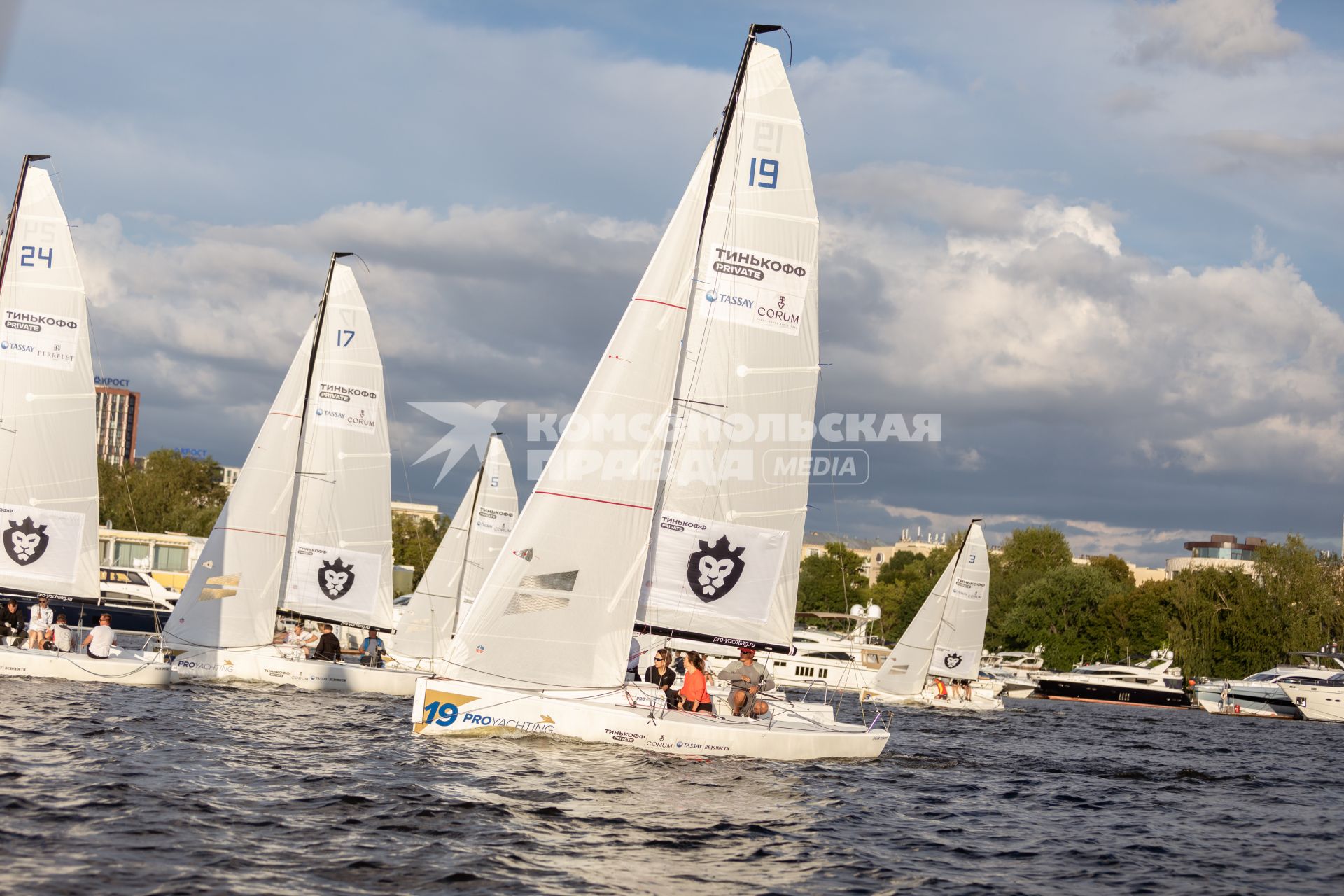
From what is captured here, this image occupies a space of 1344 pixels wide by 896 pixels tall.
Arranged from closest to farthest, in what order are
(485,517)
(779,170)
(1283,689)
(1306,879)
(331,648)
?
(1306,879), (779,170), (331,648), (485,517), (1283,689)

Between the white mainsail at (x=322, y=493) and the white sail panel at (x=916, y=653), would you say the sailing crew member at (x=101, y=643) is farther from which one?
the white sail panel at (x=916, y=653)

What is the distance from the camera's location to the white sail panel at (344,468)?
35656mm

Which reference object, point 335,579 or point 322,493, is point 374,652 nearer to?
point 335,579

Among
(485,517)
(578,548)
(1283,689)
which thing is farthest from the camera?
(1283,689)

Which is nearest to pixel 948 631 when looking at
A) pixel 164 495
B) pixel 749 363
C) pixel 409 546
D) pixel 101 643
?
pixel 749 363

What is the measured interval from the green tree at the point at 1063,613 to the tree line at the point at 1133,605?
87mm

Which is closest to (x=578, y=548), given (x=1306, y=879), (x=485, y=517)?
(x=1306, y=879)

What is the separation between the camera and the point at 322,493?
117ft

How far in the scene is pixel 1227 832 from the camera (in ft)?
60.6

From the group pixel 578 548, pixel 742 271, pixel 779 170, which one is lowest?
pixel 578 548

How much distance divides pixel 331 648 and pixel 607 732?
54.3ft

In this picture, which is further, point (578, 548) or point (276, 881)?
point (578, 548)

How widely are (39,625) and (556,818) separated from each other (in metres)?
17.4

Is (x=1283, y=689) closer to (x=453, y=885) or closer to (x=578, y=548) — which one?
(x=578, y=548)
